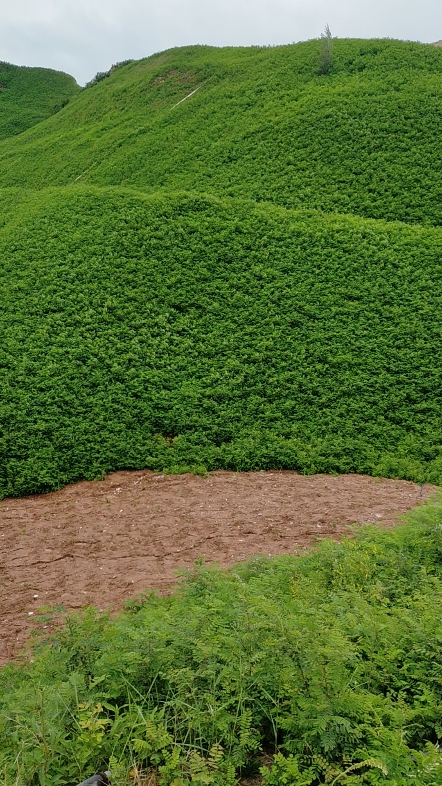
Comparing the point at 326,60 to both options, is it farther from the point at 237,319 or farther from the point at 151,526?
the point at 151,526

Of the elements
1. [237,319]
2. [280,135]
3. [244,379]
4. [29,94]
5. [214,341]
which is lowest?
[244,379]

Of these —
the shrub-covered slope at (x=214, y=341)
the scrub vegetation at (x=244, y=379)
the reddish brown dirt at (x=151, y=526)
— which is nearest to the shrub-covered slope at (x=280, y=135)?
the scrub vegetation at (x=244, y=379)

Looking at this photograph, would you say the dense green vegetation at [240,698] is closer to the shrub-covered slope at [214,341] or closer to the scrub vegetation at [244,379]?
the scrub vegetation at [244,379]

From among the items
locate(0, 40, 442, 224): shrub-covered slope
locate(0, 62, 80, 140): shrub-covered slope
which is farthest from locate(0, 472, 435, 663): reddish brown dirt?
locate(0, 62, 80, 140): shrub-covered slope

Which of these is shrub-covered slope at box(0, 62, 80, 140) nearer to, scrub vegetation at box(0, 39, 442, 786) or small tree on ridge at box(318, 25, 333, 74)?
scrub vegetation at box(0, 39, 442, 786)

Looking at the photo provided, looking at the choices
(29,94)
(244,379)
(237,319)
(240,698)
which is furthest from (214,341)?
(29,94)

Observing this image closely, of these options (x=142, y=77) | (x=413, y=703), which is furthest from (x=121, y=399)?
(x=142, y=77)
